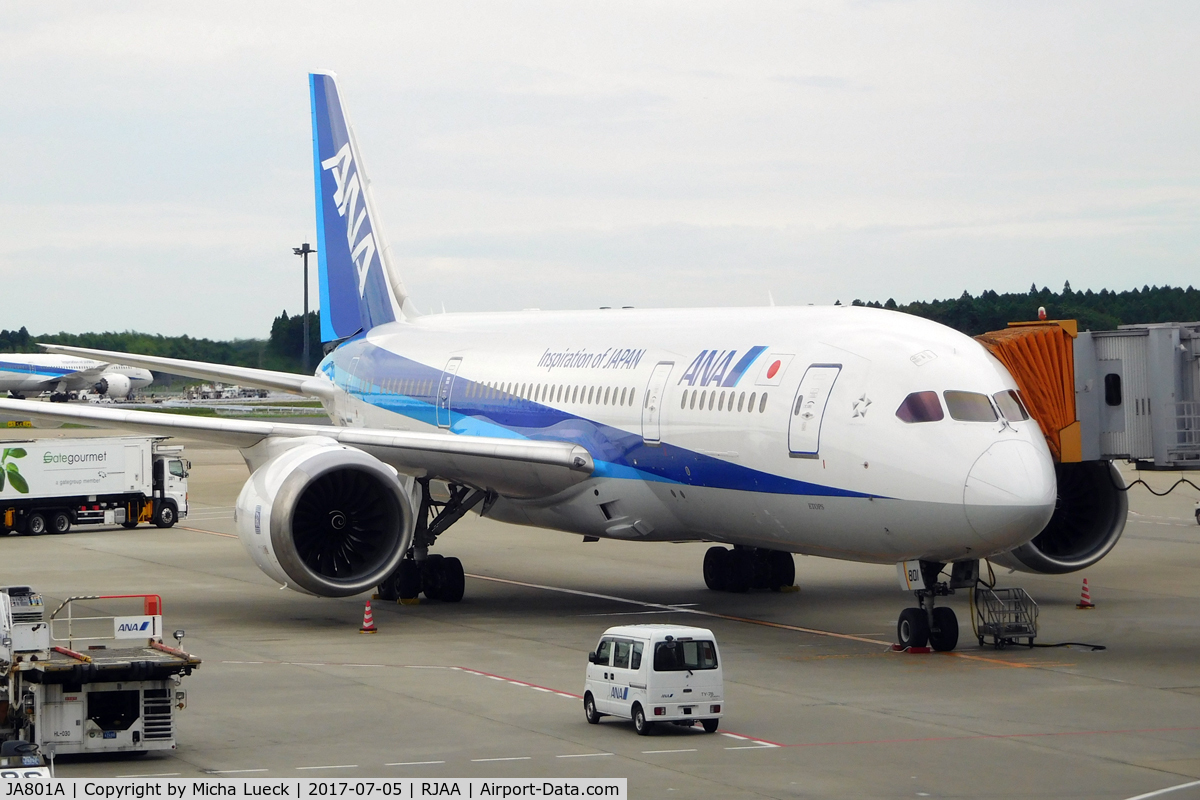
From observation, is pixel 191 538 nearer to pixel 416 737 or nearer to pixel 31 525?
pixel 31 525

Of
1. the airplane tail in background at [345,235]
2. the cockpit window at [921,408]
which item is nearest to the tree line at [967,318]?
the airplane tail in background at [345,235]

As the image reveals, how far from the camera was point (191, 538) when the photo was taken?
39562mm

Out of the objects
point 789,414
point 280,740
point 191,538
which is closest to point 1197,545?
point 789,414

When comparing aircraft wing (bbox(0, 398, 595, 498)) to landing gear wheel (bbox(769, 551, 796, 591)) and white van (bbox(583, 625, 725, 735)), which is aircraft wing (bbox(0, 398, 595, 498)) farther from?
white van (bbox(583, 625, 725, 735))

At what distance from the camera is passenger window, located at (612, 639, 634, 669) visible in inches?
637

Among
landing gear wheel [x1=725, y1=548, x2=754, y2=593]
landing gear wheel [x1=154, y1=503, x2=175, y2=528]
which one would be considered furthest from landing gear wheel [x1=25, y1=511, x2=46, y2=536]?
landing gear wheel [x1=725, y1=548, x2=754, y2=593]

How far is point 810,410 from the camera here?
20281 millimetres

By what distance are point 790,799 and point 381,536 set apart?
39.0 ft

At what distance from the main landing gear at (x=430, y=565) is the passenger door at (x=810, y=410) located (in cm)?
767

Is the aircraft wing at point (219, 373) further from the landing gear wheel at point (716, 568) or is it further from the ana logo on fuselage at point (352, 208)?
the landing gear wheel at point (716, 568)

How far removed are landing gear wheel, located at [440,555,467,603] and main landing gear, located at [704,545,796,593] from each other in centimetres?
440

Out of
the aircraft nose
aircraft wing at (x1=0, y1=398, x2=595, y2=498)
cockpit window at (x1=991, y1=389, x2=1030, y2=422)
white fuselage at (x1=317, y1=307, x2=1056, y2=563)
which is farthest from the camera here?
aircraft wing at (x1=0, y1=398, x2=595, y2=498)

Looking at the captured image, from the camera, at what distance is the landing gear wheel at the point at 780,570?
27712mm

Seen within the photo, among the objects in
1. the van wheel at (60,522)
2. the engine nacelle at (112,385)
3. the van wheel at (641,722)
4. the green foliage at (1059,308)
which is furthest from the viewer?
the engine nacelle at (112,385)
